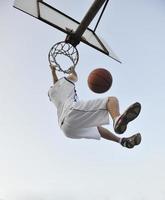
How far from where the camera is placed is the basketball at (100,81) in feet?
25.1

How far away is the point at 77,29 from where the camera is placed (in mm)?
9297

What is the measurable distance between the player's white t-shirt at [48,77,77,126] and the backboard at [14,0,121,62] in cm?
195

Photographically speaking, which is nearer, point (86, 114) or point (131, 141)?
point (131, 141)

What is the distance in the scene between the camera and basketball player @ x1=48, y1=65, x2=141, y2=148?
6520 millimetres

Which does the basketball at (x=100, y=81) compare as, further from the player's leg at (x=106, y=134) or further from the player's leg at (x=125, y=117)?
the player's leg at (x=125, y=117)

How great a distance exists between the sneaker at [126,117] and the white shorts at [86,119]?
553 millimetres

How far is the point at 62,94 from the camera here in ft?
25.5

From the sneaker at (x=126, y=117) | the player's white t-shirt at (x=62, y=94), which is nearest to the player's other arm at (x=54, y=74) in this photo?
the player's white t-shirt at (x=62, y=94)

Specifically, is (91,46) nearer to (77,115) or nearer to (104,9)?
(104,9)

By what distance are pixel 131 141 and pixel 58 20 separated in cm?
417

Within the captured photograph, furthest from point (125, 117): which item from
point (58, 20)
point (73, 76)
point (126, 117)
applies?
point (58, 20)

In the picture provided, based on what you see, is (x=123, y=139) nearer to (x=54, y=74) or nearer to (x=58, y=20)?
(x=54, y=74)

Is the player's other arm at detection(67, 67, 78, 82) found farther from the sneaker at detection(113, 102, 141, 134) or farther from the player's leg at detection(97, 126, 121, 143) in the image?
the sneaker at detection(113, 102, 141, 134)

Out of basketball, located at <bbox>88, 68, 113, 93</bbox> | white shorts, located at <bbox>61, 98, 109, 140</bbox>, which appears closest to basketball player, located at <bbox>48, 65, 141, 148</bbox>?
white shorts, located at <bbox>61, 98, 109, 140</bbox>
